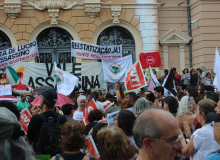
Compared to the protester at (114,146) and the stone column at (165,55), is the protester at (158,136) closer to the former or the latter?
the protester at (114,146)

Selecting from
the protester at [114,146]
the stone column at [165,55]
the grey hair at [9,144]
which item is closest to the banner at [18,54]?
the stone column at [165,55]

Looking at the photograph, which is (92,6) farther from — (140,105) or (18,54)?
(140,105)

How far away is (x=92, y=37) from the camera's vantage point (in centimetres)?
A: 1488

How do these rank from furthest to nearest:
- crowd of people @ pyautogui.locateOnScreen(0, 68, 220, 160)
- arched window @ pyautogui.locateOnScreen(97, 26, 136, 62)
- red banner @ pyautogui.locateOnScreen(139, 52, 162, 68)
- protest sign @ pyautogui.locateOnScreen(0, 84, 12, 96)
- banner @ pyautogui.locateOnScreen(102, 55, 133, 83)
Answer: arched window @ pyautogui.locateOnScreen(97, 26, 136, 62) → red banner @ pyautogui.locateOnScreen(139, 52, 162, 68) → banner @ pyautogui.locateOnScreen(102, 55, 133, 83) → protest sign @ pyautogui.locateOnScreen(0, 84, 12, 96) → crowd of people @ pyautogui.locateOnScreen(0, 68, 220, 160)

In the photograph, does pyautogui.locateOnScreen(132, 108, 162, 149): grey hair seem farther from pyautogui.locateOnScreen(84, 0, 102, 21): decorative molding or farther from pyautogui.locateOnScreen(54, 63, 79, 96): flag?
pyautogui.locateOnScreen(84, 0, 102, 21): decorative molding

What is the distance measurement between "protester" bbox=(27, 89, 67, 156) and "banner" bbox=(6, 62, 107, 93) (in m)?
9.19

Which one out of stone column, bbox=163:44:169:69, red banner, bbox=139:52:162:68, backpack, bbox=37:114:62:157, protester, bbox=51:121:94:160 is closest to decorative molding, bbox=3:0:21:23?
red banner, bbox=139:52:162:68

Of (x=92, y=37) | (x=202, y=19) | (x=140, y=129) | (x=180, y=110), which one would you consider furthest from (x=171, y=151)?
(x=202, y=19)

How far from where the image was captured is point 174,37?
16.1 m

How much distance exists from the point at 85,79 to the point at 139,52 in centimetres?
355

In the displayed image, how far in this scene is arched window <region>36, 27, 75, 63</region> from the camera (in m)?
14.9

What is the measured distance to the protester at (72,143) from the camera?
9.39ft

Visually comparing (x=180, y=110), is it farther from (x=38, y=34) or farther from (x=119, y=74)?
(x=38, y=34)

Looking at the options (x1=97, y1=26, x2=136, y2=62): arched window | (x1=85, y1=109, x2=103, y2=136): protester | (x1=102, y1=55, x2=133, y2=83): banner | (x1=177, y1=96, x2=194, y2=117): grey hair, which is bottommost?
(x1=85, y1=109, x2=103, y2=136): protester
